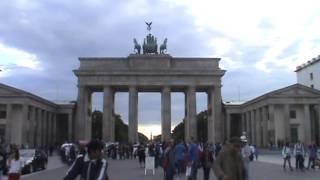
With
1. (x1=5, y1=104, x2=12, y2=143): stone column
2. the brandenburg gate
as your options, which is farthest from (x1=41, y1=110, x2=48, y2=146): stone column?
(x1=5, y1=104, x2=12, y2=143): stone column

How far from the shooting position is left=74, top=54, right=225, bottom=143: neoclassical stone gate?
93.3 m

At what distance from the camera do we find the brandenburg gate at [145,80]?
93312 millimetres

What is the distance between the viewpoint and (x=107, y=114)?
93.4 m

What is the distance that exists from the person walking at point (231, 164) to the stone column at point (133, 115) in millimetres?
83264

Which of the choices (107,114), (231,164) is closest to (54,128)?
(107,114)

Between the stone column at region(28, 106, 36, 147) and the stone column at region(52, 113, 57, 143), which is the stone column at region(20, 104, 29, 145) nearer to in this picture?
the stone column at region(28, 106, 36, 147)

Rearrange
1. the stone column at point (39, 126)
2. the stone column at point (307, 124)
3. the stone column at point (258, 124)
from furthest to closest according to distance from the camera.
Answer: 1. the stone column at point (258, 124)
2. the stone column at point (39, 126)
3. the stone column at point (307, 124)

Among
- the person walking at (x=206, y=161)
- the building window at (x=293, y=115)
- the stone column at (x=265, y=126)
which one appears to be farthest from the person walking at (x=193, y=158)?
the building window at (x=293, y=115)

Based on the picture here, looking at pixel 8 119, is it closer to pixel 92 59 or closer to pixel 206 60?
pixel 92 59

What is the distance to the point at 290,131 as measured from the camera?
91500mm

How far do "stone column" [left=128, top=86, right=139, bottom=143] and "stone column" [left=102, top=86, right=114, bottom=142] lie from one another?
10.8 ft

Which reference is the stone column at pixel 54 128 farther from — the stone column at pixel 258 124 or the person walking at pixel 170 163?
the person walking at pixel 170 163

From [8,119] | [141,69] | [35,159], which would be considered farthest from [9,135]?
[35,159]

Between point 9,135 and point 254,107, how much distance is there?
4033cm
